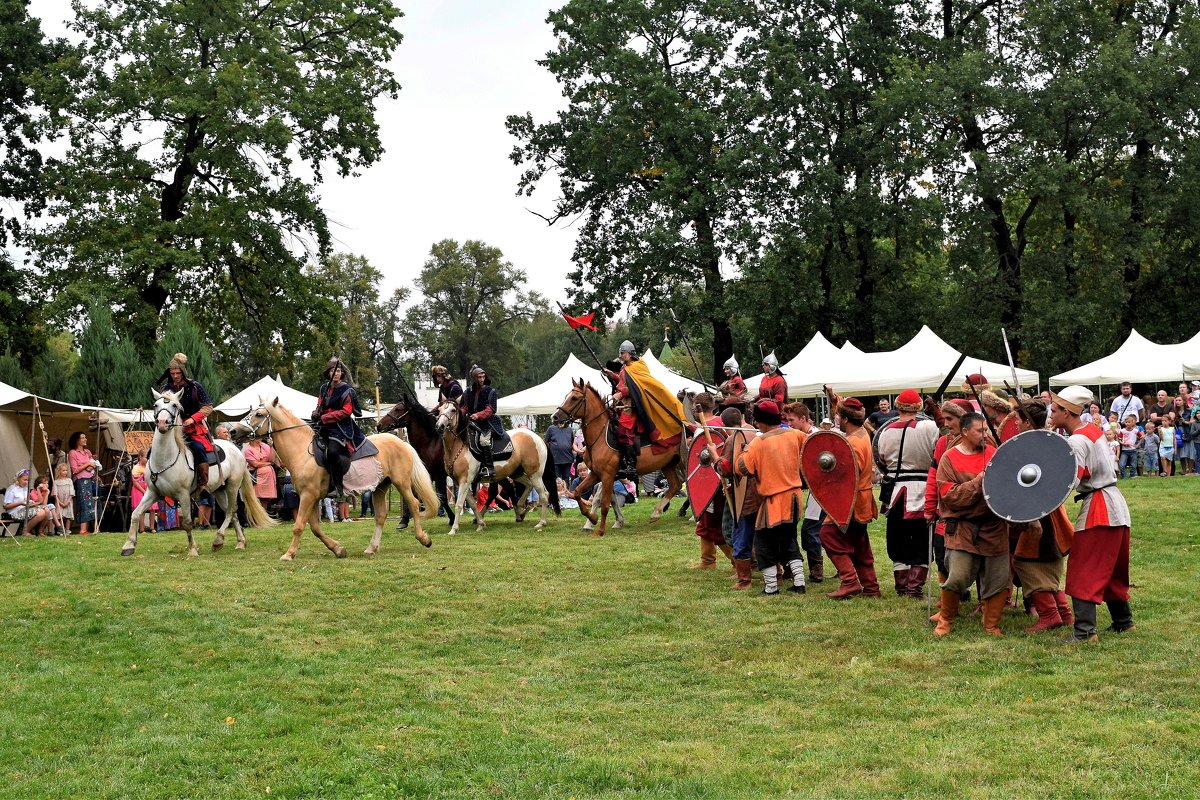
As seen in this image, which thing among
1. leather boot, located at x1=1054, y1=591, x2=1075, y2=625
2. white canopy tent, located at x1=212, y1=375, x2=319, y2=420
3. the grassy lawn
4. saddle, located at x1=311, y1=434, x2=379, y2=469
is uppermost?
white canopy tent, located at x1=212, y1=375, x2=319, y2=420

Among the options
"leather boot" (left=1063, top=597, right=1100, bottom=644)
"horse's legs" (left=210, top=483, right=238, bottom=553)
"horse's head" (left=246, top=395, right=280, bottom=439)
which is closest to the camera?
"leather boot" (left=1063, top=597, right=1100, bottom=644)

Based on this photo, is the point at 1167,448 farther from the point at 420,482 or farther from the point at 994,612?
the point at 994,612

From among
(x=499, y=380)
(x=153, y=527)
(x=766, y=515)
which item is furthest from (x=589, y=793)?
(x=499, y=380)

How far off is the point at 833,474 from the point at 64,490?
1469 cm

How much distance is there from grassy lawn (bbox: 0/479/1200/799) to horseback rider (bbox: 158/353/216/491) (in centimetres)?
247

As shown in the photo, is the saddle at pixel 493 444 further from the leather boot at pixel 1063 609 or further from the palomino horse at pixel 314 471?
the leather boot at pixel 1063 609

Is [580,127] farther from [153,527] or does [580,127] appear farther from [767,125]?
[153,527]

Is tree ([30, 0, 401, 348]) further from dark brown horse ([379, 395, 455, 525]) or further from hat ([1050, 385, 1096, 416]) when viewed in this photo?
hat ([1050, 385, 1096, 416])

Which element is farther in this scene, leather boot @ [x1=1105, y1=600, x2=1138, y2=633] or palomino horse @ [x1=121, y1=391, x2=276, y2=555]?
palomino horse @ [x1=121, y1=391, x2=276, y2=555]

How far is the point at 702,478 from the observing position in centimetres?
1197

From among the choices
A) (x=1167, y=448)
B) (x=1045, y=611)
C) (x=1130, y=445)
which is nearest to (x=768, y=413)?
(x=1045, y=611)

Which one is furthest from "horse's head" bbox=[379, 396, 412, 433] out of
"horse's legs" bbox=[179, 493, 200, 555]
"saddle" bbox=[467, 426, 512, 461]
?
"horse's legs" bbox=[179, 493, 200, 555]

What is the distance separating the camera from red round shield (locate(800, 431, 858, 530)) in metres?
10.1

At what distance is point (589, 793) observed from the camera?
18.5ft
